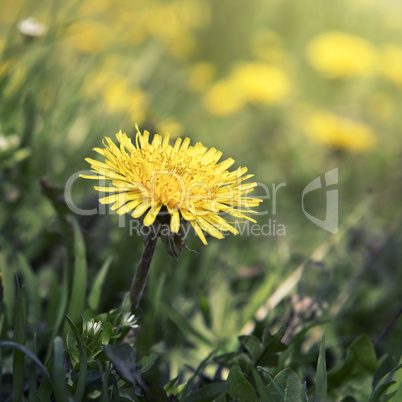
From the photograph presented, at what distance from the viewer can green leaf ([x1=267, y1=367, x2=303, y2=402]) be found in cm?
104

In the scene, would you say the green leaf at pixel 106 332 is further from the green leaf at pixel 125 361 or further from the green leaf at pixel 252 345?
the green leaf at pixel 252 345

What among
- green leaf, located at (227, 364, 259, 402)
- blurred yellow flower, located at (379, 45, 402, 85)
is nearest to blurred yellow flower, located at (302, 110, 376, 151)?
blurred yellow flower, located at (379, 45, 402, 85)

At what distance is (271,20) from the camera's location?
5.09 meters

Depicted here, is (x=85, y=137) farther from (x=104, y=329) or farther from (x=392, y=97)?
(x=392, y=97)

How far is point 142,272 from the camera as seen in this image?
1106 millimetres

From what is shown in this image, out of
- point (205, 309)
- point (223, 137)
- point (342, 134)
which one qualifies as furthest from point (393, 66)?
point (205, 309)

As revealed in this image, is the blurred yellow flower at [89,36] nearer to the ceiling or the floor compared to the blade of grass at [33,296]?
nearer to the ceiling

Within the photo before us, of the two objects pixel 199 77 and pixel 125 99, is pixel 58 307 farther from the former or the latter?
pixel 199 77

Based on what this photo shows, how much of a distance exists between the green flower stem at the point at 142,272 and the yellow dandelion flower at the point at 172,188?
0.08 meters

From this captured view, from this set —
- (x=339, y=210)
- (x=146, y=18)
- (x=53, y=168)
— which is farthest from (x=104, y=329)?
(x=146, y=18)

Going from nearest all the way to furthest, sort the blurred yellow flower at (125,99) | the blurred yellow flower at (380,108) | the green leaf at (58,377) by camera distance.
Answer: the green leaf at (58,377) < the blurred yellow flower at (125,99) < the blurred yellow flower at (380,108)

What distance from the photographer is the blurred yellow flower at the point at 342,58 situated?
139 inches

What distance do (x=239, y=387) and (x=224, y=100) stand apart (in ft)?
10.2

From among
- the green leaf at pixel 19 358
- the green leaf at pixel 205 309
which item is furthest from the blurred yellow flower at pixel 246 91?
the green leaf at pixel 19 358
